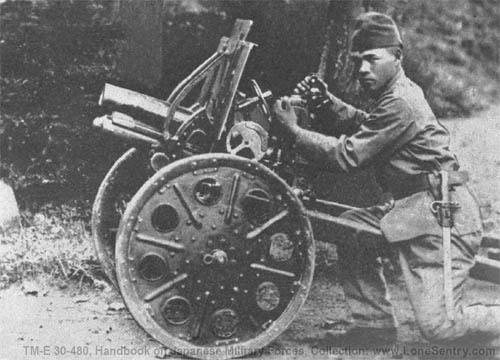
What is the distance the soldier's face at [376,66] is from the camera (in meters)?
4.01

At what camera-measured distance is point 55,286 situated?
194 inches

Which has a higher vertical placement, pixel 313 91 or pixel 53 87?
pixel 313 91

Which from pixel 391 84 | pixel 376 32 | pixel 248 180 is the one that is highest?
pixel 376 32

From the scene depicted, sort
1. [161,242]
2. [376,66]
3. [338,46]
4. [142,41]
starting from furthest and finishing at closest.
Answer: [142,41]
[338,46]
[376,66]
[161,242]

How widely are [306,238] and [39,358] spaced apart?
66.1 inches

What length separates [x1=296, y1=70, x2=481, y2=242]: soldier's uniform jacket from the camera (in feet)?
12.9

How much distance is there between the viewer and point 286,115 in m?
4.02

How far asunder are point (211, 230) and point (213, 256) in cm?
14

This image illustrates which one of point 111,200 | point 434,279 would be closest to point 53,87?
point 111,200

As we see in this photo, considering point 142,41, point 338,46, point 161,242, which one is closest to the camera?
point 161,242

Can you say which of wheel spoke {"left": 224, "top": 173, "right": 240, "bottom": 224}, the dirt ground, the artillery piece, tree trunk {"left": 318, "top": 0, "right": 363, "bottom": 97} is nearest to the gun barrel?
the artillery piece

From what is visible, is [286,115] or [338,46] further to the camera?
Result: [338,46]

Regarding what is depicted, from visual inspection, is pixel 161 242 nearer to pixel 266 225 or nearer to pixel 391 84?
pixel 266 225

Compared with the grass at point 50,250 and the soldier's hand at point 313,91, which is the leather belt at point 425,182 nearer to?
the soldier's hand at point 313,91
